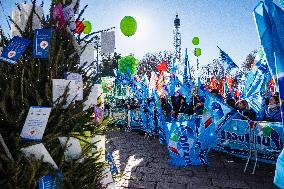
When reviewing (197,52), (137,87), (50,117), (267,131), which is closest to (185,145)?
(267,131)

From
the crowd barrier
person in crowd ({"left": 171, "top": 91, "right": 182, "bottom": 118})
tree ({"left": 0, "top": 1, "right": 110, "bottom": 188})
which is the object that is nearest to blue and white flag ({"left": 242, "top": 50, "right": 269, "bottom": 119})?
the crowd barrier

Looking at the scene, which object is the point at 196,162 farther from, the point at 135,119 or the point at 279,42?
the point at 135,119

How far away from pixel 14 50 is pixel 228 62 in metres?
10.1

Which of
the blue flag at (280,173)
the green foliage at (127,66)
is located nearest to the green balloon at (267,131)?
the blue flag at (280,173)

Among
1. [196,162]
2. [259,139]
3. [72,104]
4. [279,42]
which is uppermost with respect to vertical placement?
[279,42]

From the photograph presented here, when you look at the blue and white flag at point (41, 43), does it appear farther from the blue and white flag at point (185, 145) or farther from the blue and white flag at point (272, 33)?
the blue and white flag at point (185, 145)

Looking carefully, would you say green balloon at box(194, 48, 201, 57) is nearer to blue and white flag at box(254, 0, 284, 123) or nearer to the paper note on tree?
blue and white flag at box(254, 0, 284, 123)

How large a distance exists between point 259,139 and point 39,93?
627 centimetres

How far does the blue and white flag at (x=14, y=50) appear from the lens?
2.40 meters

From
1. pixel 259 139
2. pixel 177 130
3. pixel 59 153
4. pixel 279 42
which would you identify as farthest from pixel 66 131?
pixel 259 139

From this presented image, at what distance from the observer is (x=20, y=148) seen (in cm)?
233

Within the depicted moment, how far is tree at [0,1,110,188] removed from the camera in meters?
2.29

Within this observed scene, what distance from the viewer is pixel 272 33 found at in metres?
2.13

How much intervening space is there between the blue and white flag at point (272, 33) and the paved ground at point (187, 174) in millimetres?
3338
